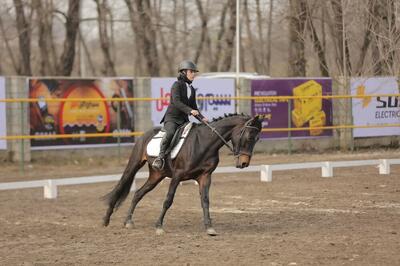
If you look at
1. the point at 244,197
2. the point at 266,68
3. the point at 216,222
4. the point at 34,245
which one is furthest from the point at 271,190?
the point at 266,68

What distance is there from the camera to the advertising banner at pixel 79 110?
22391mm

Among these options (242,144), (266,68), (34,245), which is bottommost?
(34,245)

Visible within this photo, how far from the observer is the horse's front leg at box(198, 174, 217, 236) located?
1065 centimetres

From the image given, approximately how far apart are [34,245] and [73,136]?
1094cm

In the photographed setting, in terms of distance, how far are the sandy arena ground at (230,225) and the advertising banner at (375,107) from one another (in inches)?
291

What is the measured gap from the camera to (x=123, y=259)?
899 cm

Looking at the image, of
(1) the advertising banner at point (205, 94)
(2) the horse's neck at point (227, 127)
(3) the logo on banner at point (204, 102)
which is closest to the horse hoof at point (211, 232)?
(2) the horse's neck at point (227, 127)

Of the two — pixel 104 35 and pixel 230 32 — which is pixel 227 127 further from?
pixel 104 35

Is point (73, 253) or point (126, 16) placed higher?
point (126, 16)

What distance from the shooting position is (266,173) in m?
18.2

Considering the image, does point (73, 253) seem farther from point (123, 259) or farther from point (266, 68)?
point (266, 68)

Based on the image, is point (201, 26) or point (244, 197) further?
point (201, 26)

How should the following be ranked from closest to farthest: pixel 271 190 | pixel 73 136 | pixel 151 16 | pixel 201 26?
pixel 271 190
pixel 73 136
pixel 151 16
pixel 201 26

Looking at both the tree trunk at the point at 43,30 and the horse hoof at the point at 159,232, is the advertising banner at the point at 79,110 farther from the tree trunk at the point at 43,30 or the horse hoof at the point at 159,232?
the tree trunk at the point at 43,30
